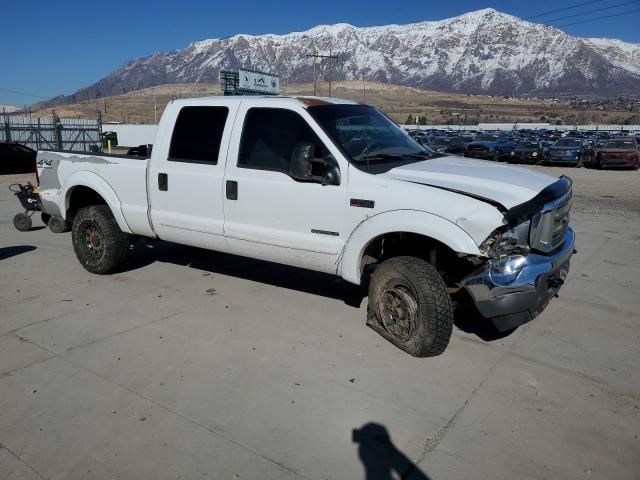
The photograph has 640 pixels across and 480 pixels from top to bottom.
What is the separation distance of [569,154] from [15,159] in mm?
24634

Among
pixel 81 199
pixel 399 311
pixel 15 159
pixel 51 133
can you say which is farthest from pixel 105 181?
pixel 51 133

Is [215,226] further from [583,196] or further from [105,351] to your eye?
[583,196]

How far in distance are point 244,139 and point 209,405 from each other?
254cm

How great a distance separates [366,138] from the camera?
5055 mm

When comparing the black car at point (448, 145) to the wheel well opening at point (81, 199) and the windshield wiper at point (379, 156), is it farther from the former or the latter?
the windshield wiper at point (379, 156)

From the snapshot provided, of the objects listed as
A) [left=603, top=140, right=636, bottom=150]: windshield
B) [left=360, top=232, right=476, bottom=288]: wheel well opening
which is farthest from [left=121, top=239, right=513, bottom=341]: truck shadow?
[left=603, top=140, right=636, bottom=150]: windshield

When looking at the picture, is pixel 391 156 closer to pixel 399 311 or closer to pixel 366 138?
pixel 366 138

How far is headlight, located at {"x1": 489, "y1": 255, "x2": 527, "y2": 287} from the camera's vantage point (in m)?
3.96

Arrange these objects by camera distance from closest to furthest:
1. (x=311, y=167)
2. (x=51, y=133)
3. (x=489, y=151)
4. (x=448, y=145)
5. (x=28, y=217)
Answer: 1. (x=311, y=167)
2. (x=28, y=217)
3. (x=489, y=151)
4. (x=51, y=133)
5. (x=448, y=145)

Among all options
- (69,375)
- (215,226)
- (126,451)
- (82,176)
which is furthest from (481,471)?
(82,176)

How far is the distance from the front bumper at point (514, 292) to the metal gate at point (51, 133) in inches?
1135

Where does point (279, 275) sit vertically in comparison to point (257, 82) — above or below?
below

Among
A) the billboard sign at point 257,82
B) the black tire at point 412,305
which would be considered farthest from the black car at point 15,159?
the billboard sign at point 257,82

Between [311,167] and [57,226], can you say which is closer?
[311,167]
